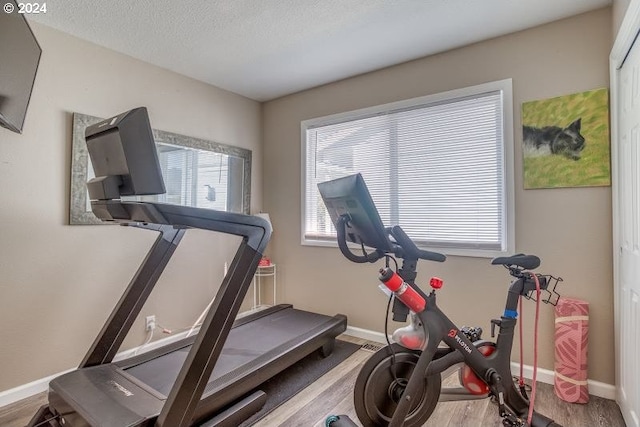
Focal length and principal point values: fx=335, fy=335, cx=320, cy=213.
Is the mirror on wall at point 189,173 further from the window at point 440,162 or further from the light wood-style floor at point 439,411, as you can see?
the light wood-style floor at point 439,411

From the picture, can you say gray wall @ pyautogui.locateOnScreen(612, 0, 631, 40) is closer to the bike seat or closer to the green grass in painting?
the green grass in painting

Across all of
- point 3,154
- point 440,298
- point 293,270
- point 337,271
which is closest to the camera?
point 3,154

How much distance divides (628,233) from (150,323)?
3.37 meters

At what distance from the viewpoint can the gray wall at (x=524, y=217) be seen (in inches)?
85.2

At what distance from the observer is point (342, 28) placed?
2.40 metres

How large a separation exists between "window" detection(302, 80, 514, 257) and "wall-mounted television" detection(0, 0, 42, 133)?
7.71ft

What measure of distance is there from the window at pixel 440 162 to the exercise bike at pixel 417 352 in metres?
0.92

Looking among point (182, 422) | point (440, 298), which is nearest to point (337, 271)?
point (440, 298)

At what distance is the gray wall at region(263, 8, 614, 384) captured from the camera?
2.16 metres

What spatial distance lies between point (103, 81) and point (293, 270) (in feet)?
7.90

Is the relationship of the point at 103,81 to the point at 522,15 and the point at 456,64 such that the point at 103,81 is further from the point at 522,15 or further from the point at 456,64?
the point at 522,15

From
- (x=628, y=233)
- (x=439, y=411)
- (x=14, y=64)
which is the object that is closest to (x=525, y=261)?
(x=628, y=233)

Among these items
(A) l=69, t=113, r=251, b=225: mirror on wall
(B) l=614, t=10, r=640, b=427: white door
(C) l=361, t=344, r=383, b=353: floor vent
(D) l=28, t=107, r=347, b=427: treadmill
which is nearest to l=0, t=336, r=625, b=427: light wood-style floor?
(B) l=614, t=10, r=640, b=427: white door

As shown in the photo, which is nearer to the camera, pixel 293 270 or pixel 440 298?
pixel 440 298
